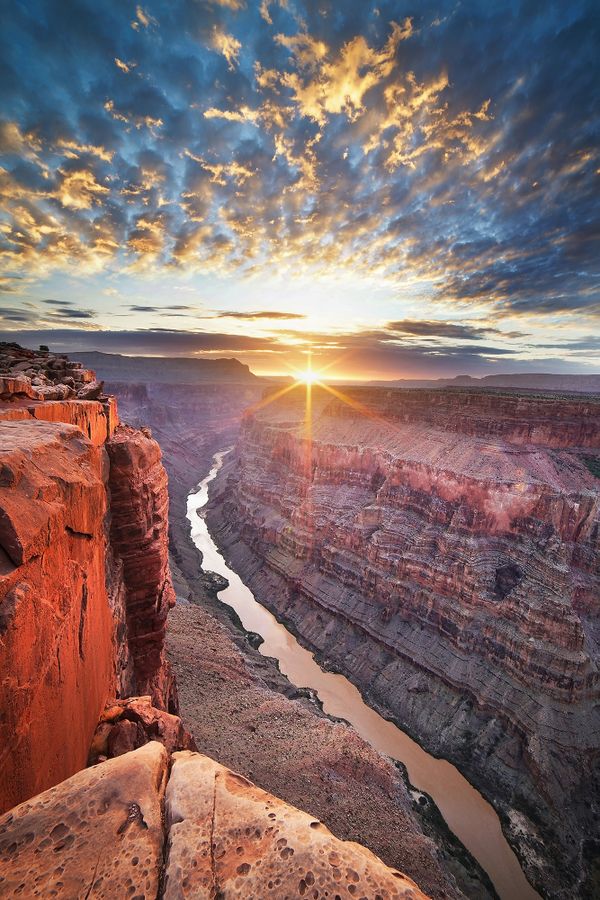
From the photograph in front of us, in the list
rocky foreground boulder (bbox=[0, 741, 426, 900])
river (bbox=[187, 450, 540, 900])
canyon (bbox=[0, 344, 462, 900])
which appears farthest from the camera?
river (bbox=[187, 450, 540, 900])

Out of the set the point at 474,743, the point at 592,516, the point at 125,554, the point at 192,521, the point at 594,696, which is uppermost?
the point at 125,554

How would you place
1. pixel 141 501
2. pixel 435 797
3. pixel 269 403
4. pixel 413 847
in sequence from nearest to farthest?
pixel 141 501
pixel 413 847
pixel 435 797
pixel 269 403

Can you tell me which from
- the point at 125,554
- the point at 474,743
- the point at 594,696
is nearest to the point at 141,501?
the point at 125,554

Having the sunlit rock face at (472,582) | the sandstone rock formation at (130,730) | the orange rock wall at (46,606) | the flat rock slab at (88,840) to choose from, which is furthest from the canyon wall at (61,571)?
the sunlit rock face at (472,582)

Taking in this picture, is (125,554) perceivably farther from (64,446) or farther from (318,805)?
(318,805)

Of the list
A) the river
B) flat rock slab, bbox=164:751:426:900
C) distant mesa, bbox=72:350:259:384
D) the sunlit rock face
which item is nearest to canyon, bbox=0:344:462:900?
flat rock slab, bbox=164:751:426:900

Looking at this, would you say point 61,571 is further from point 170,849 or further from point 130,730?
point 130,730

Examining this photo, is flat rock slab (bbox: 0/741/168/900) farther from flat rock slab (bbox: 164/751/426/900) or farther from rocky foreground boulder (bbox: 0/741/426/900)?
flat rock slab (bbox: 164/751/426/900)
